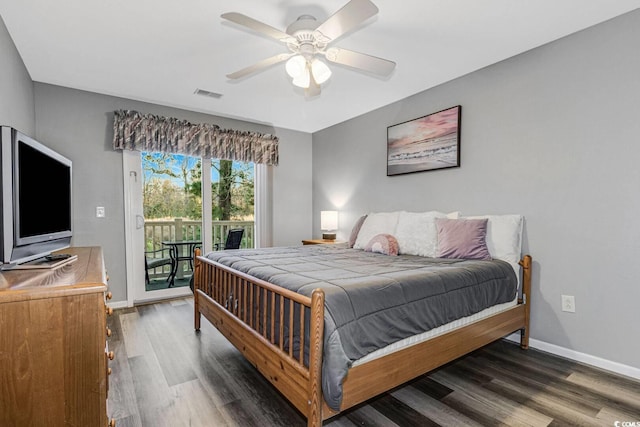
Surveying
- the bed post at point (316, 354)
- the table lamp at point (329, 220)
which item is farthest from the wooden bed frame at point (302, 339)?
the table lamp at point (329, 220)

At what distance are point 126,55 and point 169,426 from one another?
2.78 metres

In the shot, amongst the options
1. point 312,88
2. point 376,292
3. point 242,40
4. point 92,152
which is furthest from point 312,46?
point 92,152

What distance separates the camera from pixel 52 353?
41.6 inches

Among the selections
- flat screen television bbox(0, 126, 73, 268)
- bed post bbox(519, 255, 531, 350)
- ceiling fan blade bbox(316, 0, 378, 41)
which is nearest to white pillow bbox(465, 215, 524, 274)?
bed post bbox(519, 255, 531, 350)

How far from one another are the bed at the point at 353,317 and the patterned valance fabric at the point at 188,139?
1913mm

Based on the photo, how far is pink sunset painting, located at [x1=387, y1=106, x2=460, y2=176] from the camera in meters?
3.16

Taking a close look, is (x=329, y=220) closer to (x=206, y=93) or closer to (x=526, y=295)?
(x=206, y=93)

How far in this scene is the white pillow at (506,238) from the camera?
8.48 ft

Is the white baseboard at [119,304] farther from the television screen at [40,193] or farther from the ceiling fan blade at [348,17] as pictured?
the ceiling fan blade at [348,17]

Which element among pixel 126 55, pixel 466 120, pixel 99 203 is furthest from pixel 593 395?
pixel 99 203

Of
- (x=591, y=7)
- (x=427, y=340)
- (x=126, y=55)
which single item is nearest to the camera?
(x=427, y=340)

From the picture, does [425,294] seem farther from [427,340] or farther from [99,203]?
[99,203]

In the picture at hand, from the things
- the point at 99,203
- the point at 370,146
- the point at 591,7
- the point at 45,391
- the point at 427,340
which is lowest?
the point at 427,340

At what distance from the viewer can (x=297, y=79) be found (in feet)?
7.53
